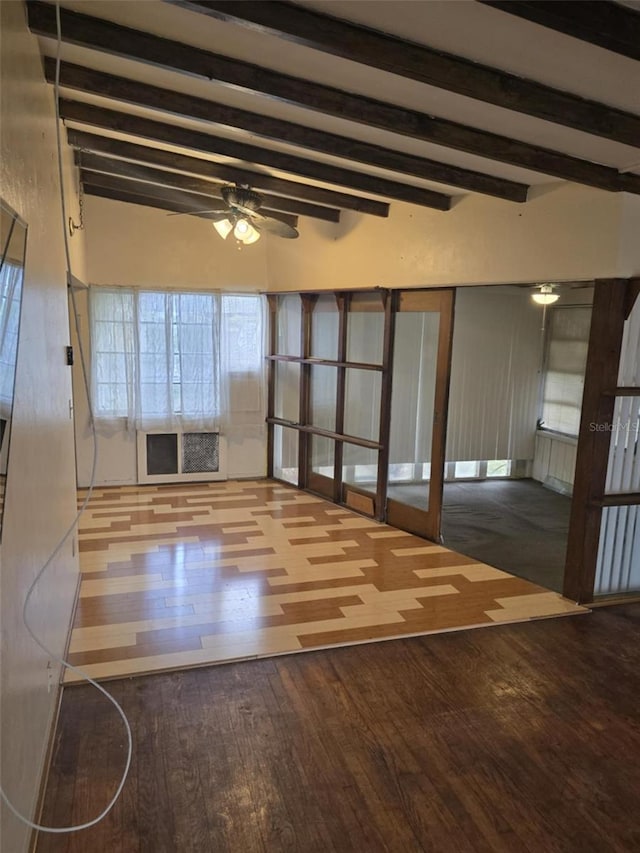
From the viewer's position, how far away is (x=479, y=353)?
22.9 feet

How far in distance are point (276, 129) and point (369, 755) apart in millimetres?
3218

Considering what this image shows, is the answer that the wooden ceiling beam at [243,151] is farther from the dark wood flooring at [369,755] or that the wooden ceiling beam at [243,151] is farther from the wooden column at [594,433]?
the dark wood flooring at [369,755]

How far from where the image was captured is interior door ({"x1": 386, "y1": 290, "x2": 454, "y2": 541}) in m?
4.69

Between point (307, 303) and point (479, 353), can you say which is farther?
point (479, 353)

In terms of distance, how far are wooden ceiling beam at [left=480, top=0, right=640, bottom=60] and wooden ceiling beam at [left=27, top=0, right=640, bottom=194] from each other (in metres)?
0.93

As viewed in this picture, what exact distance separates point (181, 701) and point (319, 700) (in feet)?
2.09

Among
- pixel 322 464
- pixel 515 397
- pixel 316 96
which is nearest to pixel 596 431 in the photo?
pixel 316 96

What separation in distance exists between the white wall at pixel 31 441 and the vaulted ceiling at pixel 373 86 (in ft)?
1.52

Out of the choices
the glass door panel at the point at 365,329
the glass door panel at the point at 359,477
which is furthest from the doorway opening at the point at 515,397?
the glass door panel at the point at 365,329

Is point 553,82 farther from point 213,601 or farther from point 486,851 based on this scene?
point 213,601

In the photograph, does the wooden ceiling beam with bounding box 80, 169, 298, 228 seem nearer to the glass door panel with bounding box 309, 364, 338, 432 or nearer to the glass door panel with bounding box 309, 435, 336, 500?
the glass door panel with bounding box 309, 364, 338, 432

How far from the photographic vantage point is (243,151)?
3885mm

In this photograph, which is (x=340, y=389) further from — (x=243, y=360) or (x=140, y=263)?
(x=140, y=263)

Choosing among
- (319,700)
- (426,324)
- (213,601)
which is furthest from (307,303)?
(319,700)
